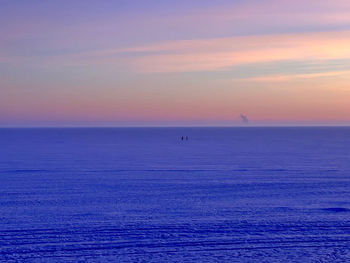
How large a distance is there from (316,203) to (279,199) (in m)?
1.70

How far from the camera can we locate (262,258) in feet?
40.2

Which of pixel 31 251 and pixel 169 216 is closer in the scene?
pixel 31 251

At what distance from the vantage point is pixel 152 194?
22.1 m

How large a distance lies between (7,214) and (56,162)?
21.5m

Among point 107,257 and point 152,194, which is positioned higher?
point 107,257

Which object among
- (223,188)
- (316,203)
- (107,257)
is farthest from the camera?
(223,188)

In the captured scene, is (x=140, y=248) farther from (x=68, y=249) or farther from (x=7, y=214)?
(x=7, y=214)

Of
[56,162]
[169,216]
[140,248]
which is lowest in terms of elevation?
[56,162]

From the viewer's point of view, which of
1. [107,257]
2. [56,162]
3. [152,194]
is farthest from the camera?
[56,162]

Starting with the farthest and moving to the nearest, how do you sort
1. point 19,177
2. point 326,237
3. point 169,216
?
1. point 19,177
2. point 169,216
3. point 326,237

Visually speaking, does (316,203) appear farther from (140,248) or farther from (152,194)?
(140,248)

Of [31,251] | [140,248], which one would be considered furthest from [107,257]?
[31,251]

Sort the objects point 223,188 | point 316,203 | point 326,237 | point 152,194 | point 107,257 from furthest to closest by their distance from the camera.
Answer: point 223,188 → point 152,194 → point 316,203 → point 326,237 → point 107,257

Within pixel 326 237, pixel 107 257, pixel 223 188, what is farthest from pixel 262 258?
pixel 223 188
